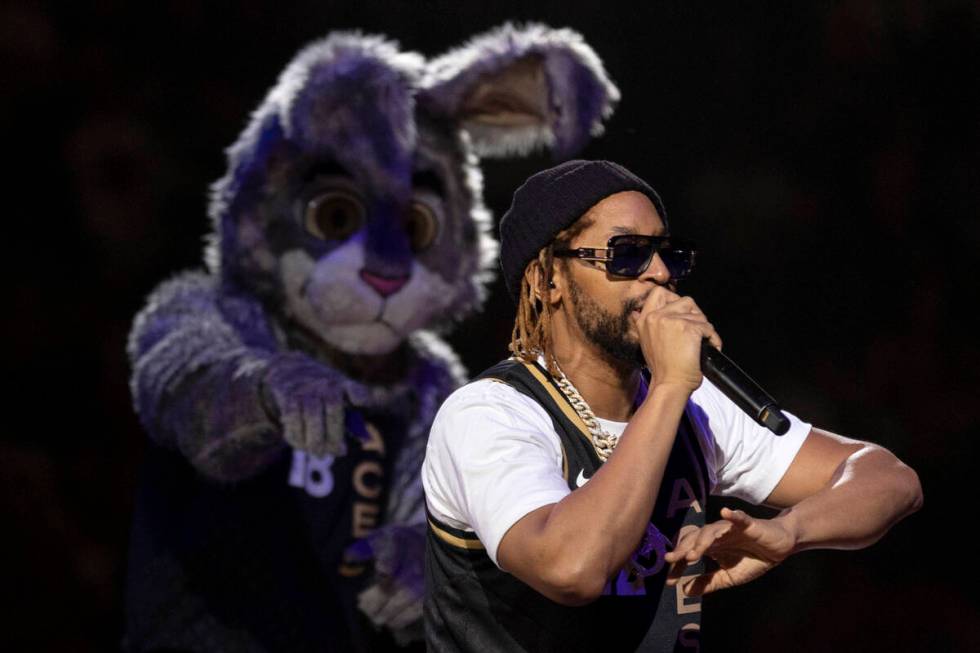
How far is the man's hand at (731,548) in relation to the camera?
1.32m

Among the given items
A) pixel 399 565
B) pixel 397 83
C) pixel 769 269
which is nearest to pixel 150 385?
pixel 399 565

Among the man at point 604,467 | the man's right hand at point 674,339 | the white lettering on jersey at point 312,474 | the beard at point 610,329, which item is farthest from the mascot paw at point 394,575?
the man's right hand at point 674,339

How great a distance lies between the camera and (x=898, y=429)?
11.3 ft

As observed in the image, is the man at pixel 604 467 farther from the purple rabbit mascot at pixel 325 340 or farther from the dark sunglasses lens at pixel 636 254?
the purple rabbit mascot at pixel 325 340

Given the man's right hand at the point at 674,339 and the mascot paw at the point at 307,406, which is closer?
the man's right hand at the point at 674,339

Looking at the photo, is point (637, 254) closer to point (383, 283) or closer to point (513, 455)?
point (513, 455)

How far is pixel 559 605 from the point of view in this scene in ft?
4.81

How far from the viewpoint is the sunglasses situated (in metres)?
1.65

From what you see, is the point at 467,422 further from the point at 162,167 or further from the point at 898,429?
the point at 898,429

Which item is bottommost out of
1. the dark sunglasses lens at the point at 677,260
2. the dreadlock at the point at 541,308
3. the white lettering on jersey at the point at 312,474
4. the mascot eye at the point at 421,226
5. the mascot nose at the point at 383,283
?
the white lettering on jersey at the point at 312,474

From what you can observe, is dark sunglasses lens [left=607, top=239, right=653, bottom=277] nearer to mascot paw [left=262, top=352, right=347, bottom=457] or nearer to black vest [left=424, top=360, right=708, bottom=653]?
black vest [left=424, top=360, right=708, bottom=653]

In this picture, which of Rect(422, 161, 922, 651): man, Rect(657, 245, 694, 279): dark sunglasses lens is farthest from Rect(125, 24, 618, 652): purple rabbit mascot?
Rect(657, 245, 694, 279): dark sunglasses lens

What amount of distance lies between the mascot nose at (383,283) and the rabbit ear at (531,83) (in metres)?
0.50

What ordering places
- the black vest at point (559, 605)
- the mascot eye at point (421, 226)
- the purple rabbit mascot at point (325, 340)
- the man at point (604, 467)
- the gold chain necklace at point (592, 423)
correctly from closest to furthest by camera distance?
the man at point (604, 467)
the black vest at point (559, 605)
the gold chain necklace at point (592, 423)
the purple rabbit mascot at point (325, 340)
the mascot eye at point (421, 226)
